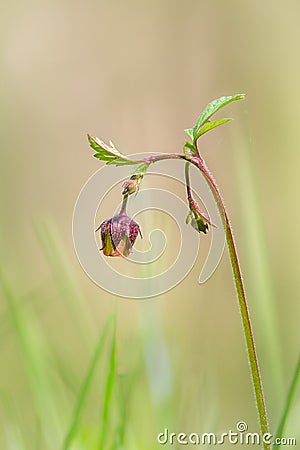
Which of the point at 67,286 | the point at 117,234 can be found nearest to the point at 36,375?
the point at 67,286

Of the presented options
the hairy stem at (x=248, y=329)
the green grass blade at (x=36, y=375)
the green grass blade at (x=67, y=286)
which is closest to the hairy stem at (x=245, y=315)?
the hairy stem at (x=248, y=329)

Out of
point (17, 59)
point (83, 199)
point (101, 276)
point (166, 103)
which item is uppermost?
point (17, 59)

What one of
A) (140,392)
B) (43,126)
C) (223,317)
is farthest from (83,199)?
(43,126)

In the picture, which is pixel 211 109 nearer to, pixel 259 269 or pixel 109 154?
pixel 109 154

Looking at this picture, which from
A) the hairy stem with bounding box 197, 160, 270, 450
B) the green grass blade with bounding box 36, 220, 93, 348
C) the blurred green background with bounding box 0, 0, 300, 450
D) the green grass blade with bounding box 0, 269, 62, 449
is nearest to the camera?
the hairy stem with bounding box 197, 160, 270, 450

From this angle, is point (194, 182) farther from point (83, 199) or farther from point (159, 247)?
point (83, 199)

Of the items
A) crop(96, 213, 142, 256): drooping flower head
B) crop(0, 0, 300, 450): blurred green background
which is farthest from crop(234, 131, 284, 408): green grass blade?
crop(96, 213, 142, 256): drooping flower head

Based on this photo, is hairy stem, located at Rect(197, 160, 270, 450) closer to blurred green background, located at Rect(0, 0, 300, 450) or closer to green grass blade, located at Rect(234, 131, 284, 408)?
green grass blade, located at Rect(234, 131, 284, 408)

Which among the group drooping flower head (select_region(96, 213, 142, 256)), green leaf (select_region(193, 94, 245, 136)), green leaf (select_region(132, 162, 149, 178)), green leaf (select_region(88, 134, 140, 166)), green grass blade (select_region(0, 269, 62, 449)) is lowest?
green grass blade (select_region(0, 269, 62, 449))

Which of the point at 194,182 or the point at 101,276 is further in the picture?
the point at 101,276
